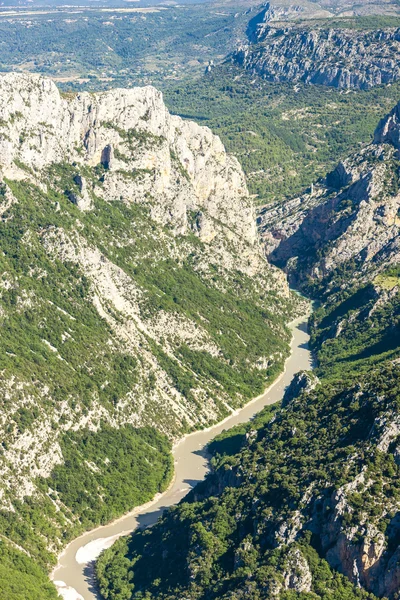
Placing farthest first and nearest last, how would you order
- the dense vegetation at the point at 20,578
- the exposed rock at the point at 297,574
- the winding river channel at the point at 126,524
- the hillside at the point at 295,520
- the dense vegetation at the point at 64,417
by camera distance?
1. the dense vegetation at the point at 64,417
2. the winding river channel at the point at 126,524
3. the dense vegetation at the point at 20,578
4. the hillside at the point at 295,520
5. the exposed rock at the point at 297,574

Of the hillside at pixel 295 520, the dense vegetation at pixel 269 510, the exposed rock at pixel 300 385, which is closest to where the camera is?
the hillside at pixel 295 520

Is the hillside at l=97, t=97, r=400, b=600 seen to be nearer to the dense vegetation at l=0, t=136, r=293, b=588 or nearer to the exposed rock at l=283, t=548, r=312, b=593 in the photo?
the exposed rock at l=283, t=548, r=312, b=593

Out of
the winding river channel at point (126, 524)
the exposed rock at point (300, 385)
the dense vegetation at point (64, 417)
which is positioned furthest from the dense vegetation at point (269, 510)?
the exposed rock at point (300, 385)

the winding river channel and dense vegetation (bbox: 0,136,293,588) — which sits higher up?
dense vegetation (bbox: 0,136,293,588)

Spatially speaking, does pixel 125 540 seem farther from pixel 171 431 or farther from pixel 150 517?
pixel 171 431

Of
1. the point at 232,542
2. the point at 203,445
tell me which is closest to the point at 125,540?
the point at 232,542

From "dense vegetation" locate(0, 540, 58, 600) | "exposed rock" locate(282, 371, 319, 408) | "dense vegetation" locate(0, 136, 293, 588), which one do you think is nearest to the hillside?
"dense vegetation" locate(0, 540, 58, 600)

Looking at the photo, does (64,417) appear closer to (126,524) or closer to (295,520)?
(126,524)

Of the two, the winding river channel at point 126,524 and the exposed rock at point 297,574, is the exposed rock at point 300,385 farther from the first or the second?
the exposed rock at point 297,574

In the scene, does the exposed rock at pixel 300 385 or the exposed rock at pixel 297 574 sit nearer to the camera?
the exposed rock at pixel 297 574

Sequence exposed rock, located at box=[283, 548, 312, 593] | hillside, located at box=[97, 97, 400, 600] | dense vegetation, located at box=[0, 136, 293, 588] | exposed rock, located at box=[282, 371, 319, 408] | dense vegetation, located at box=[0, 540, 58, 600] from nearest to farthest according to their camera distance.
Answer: exposed rock, located at box=[283, 548, 312, 593]
hillside, located at box=[97, 97, 400, 600]
dense vegetation, located at box=[0, 540, 58, 600]
dense vegetation, located at box=[0, 136, 293, 588]
exposed rock, located at box=[282, 371, 319, 408]

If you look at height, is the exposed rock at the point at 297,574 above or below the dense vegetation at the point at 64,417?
below
